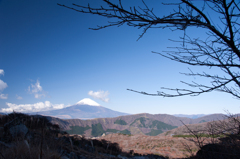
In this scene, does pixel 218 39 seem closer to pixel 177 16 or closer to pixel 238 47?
pixel 238 47

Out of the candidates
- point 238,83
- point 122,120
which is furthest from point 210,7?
point 122,120

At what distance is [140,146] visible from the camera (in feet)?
63.4

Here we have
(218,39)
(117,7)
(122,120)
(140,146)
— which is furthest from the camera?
(122,120)

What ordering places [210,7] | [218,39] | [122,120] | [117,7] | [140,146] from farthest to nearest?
[122,120] → [140,146] → [210,7] → [218,39] → [117,7]

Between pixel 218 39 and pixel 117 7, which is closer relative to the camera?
pixel 117 7

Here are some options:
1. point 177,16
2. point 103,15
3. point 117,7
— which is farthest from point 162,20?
point 103,15

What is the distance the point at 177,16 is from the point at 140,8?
48 centimetres

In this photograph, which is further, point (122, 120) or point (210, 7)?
point (122, 120)

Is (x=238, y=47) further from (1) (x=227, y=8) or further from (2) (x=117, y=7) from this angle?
(2) (x=117, y=7)

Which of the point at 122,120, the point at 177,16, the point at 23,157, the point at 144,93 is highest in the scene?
the point at 177,16

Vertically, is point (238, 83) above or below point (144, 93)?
above

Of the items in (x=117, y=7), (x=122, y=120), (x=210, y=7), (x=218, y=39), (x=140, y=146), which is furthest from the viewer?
(x=122, y=120)

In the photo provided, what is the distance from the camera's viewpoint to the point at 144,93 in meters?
1.68

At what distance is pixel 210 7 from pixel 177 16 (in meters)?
0.70
